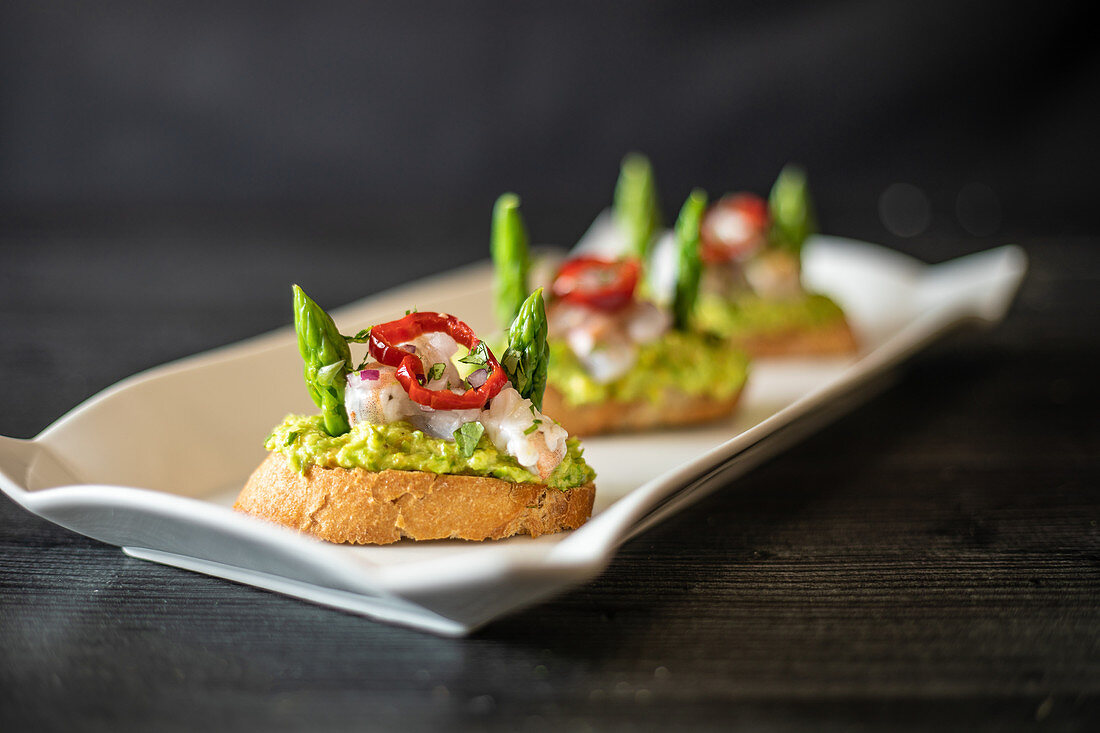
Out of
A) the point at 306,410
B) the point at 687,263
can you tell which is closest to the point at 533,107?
the point at 687,263

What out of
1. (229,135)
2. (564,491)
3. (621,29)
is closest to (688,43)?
(621,29)

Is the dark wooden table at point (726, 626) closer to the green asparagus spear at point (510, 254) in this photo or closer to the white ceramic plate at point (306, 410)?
the white ceramic plate at point (306, 410)

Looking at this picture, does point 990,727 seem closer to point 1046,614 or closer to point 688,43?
point 1046,614

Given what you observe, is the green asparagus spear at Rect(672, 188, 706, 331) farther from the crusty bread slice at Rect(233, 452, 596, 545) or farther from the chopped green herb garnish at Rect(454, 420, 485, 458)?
the chopped green herb garnish at Rect(454, 420, 485, 458)

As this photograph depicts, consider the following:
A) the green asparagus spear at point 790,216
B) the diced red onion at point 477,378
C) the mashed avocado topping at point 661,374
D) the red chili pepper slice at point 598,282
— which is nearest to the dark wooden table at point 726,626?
the mashed avocado topping at point 661,374

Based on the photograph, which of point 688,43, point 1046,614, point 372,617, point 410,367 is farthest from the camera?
point 688,43
